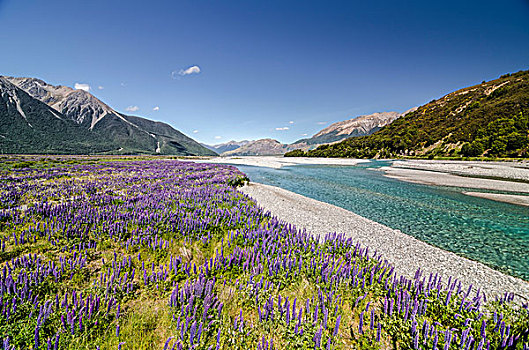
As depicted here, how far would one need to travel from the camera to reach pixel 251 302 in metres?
3.91

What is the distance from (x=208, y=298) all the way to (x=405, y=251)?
29.3 ft

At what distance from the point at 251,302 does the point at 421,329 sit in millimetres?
2867

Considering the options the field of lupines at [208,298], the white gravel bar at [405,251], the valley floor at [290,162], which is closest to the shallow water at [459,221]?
the white gravel bar at [405,251]

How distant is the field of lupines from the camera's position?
285 centimetres

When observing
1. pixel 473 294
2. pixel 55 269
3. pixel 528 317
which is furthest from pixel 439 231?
pixel 55 269

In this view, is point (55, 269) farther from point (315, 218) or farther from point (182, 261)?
point (315, 218)

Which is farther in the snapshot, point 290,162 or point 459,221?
point 290,162

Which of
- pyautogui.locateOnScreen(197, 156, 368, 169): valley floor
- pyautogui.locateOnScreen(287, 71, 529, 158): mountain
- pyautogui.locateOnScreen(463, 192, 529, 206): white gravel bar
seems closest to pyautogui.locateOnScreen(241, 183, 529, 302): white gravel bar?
pyautogui.locateOnScreen(463, 192, 529, 206): white gravel bar

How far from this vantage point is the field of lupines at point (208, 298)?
2.85 meters

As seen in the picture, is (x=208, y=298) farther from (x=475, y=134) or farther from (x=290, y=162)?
(x=475, y=134)

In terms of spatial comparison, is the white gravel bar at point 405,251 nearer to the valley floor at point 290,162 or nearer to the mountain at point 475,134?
the valley floor at point 290,162

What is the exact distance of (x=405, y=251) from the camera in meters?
8.66

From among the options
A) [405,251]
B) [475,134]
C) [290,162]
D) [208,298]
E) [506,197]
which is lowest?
[405,251]

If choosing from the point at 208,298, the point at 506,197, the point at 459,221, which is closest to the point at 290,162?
the point at 506,197
